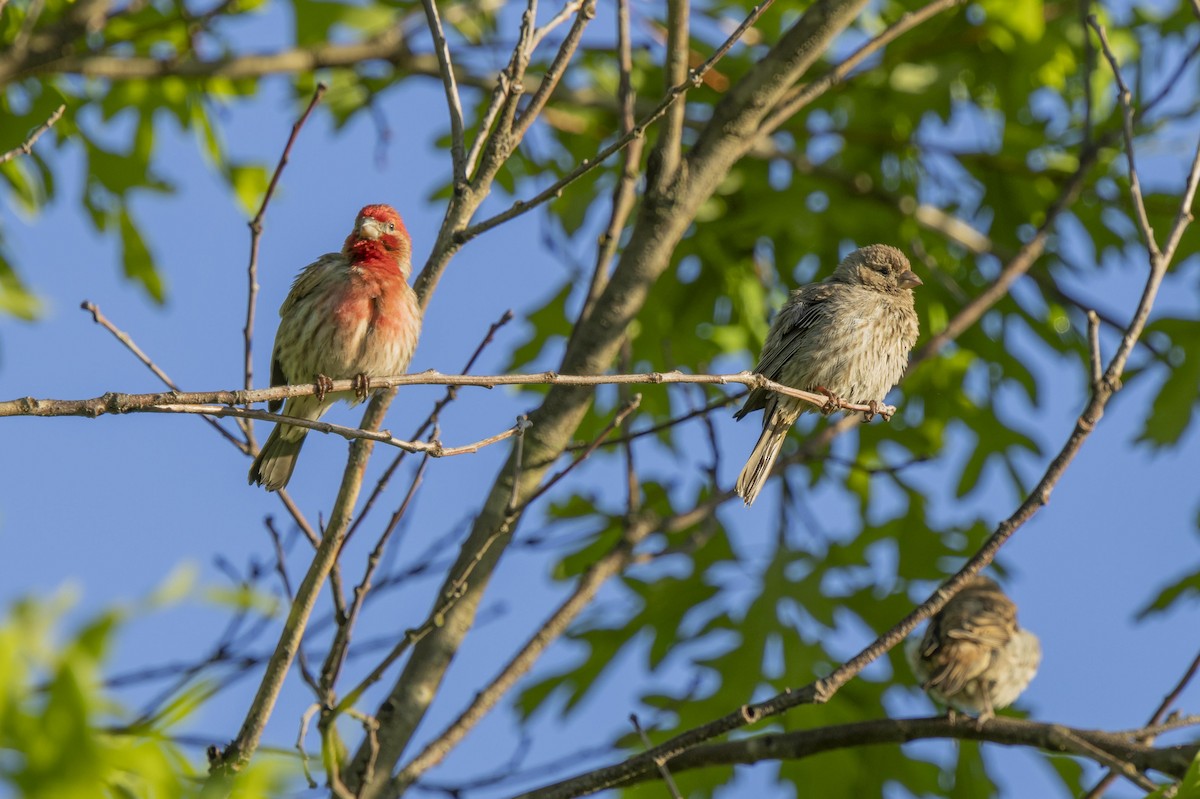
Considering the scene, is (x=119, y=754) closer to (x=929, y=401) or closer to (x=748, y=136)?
(x=748, y=136)

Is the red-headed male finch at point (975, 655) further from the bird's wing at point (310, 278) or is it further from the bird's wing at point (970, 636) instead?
the bird's wing at point (310, 278)

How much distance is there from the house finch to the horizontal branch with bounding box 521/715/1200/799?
1.79 meters

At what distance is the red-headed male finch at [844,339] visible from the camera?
6113mm

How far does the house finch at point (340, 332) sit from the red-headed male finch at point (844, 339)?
5.47 ft

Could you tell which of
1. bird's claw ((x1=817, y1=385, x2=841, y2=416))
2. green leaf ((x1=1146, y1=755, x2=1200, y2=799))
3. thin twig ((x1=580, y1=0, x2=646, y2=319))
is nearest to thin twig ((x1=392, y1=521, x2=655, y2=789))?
thin twig ((x1=580, y1=0, x2=646, y2=319))

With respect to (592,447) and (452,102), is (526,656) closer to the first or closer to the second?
(592,447)

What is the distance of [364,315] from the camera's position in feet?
18.6

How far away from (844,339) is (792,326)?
30 centimetres

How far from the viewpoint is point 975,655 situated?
695cm

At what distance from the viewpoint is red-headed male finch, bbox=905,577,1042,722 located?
22.8 feet

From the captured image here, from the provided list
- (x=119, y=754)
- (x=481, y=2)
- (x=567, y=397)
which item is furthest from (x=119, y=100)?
(x=119, y=754)

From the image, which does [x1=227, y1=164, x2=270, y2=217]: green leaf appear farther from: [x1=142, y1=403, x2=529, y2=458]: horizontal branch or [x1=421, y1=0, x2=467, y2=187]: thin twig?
[x1=142, y1=403, x2=529, y2=458]: horizontal branch

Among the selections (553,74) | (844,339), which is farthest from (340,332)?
(844,339)

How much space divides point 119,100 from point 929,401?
552cm
